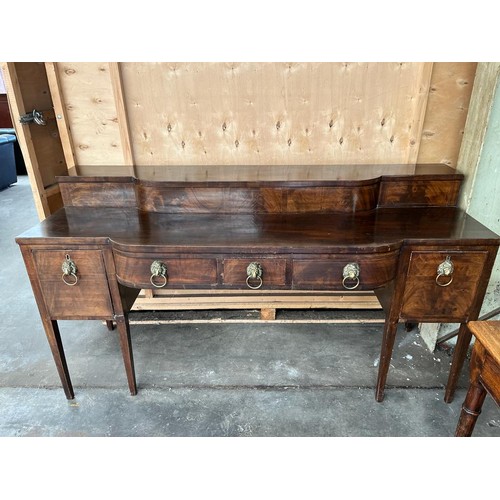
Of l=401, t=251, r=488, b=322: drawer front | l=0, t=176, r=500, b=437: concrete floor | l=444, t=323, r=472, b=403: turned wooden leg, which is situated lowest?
l=0, t=176, r=500, b=437: concrete floor

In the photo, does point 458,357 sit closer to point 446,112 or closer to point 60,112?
point 446,112

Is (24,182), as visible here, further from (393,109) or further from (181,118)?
(393,109)

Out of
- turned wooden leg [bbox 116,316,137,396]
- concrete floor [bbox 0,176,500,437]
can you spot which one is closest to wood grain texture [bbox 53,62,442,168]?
turned wooden leg [bbox 116,316,137,396]

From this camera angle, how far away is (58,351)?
1935 mm

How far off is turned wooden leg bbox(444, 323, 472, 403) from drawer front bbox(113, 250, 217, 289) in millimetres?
1239

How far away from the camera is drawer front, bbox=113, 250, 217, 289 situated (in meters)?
1.63

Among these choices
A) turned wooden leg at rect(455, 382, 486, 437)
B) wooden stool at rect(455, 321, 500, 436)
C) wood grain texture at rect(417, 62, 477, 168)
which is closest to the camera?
wooden stool at rect(455, 321, 500, 436)

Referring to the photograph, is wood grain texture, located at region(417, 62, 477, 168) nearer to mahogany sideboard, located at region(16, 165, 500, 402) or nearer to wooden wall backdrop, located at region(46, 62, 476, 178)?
wooden wall backdrop, located at region(46, 62, 476, 178)

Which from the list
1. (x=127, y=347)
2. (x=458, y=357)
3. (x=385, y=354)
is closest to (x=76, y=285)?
(x=127, y=347)

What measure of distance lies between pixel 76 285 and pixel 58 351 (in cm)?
43

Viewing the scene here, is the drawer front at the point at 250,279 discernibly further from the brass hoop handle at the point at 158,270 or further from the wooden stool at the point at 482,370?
the wooden stool at the point at 482,370

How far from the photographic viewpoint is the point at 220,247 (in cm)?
160

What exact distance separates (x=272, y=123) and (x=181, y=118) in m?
0.50
